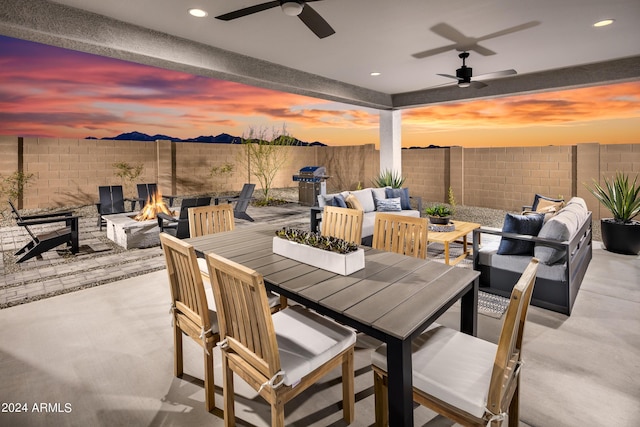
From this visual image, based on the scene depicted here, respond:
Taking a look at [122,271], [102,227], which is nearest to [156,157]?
[102,227]

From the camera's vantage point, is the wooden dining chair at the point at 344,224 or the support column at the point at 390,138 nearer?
the wooden dining chair at the point at 344,224

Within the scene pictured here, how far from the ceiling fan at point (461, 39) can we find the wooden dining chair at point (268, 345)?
11.0ft

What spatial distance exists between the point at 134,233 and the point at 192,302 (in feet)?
12.2

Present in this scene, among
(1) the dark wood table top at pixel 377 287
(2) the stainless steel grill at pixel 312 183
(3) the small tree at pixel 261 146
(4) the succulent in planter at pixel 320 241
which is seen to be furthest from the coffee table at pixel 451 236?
(3) the small tree at pixel 261 146

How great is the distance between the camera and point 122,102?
9.30 metres

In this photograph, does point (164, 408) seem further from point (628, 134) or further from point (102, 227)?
point (628, 134)

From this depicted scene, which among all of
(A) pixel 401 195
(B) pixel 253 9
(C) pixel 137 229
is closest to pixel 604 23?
(A) pixel 401 195

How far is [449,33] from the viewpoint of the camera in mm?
3850

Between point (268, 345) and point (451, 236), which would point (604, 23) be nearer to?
point (451, 236)

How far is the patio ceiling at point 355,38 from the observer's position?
313cm

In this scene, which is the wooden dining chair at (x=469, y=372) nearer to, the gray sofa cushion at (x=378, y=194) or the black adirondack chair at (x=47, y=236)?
the gray sofa cushion at (x=378, y=194)

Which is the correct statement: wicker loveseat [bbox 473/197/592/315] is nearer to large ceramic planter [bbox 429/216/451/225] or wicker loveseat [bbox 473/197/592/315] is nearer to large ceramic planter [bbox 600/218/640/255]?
large ceramic planter [bbox 429/216/451/225]

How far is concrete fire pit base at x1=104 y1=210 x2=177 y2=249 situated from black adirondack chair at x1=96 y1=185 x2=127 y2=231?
755mm

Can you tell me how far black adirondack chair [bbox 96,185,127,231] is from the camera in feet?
20.0
